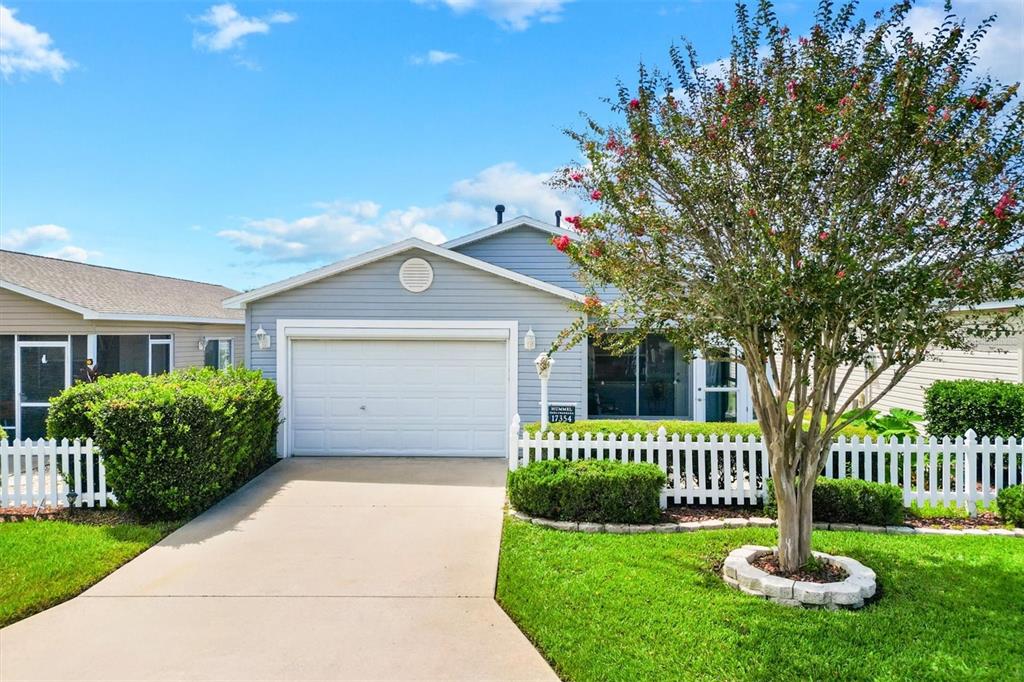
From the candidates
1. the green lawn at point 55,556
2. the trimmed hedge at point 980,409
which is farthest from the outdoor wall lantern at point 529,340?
the trimmed hedge at point 980,409

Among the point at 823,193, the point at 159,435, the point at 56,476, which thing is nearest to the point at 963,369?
the point at 823,193

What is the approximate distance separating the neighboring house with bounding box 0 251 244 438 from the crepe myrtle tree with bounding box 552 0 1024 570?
11547mm

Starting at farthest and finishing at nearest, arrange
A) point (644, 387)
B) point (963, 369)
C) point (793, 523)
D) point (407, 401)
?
1. point (644, 387)
2. point (963, 369)
3. point (407, 401)
4. point (793, 523)

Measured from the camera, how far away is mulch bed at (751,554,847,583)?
4871 mm

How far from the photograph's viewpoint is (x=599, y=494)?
21.7ft

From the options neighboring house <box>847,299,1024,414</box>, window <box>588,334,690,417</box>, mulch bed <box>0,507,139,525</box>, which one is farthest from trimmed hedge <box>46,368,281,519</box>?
neighboring house <box>847,299,1024,414</box>

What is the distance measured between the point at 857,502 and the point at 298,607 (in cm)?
557

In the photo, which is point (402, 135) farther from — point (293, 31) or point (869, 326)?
point (869, 326)

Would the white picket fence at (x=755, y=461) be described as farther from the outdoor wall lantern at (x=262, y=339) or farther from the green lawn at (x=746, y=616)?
the outdoor wall lantern at (x=262, y=339)

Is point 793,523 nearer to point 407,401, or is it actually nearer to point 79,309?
point 407,401

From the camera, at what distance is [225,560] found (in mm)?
5734

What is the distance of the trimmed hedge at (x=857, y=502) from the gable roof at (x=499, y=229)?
8634mm

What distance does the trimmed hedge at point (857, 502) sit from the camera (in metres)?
6.57

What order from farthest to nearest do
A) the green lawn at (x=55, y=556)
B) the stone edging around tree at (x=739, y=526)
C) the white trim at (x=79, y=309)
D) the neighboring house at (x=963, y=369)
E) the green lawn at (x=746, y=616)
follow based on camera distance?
the white trim at (x=79, y=309)
the neighboring house at (x=963, y=369)
the stone edging around tree at (x=739, y=526)
the green lawn at (x=55, y=556)
the green lawn at (x=746, y=616)
